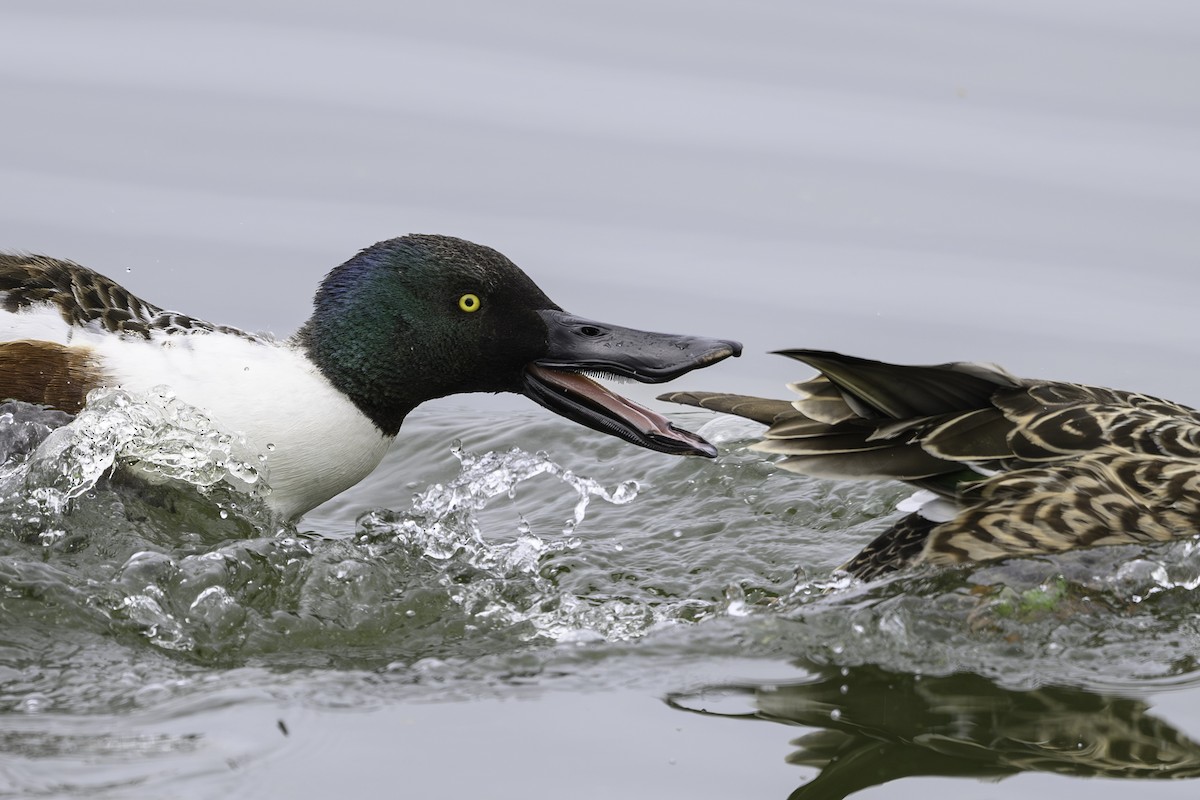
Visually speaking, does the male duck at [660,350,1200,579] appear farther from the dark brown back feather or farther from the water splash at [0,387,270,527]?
the dark brown back feather

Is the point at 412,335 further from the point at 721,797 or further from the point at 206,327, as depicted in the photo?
the point at 721,797

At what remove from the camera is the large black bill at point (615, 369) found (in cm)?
542

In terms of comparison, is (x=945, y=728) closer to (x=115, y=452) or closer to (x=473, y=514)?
(x=473, y=514)

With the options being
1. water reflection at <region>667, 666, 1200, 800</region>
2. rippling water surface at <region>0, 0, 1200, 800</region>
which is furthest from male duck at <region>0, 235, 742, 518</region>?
water reflection at <region>667, 666, 1200, 800</region>

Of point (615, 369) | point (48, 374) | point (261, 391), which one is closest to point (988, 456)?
point (615, 369)

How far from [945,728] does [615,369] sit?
1744 millimetres

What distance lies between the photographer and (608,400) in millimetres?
5648

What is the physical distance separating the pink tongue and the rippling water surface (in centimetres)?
54

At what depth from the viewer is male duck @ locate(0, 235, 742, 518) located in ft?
17.6

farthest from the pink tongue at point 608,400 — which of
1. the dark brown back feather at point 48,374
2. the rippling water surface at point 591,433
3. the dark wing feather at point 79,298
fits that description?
the dark brown back feather at point 48,374

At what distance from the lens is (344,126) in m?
8.52

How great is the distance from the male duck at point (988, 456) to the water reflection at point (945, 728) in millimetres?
611

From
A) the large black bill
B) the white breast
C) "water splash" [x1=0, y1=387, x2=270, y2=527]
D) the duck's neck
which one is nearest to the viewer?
"water splash" [x1=0, y1=387, x2=270, y2=527]

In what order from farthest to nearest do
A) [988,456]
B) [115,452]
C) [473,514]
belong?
[473,514] → [115,452] → [988,456]
